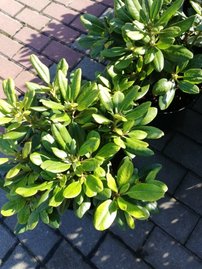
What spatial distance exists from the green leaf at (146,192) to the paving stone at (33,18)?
7.35 ft

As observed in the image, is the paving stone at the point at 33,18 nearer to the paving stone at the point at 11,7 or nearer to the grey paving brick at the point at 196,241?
the paving stone at the point at 11,7

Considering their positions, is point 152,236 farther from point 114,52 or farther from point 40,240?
point 114,52

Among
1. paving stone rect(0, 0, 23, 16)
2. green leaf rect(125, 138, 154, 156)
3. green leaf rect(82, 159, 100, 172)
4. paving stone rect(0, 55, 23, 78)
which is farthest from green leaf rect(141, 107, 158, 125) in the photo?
paving stone rect(0, 0, 23, 16)

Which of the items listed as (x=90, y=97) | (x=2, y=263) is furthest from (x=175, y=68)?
(x=2, y=263)

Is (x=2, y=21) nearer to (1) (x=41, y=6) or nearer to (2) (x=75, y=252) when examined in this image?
(1) (x=41, y=6)

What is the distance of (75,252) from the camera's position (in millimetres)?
2328

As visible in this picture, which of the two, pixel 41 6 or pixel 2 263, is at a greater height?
pixel 41 6

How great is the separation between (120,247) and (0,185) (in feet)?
2.78

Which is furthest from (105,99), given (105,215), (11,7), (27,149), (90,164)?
(11,7)

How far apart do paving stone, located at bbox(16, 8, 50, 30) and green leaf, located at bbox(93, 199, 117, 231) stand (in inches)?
87.9

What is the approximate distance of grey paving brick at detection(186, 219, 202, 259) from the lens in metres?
2.22

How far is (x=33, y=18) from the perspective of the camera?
348 centimetres

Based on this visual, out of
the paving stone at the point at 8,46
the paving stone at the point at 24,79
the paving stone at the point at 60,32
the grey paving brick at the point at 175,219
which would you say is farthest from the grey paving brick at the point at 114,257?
the paving stone at the point at 8,46

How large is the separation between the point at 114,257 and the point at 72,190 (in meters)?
0.87
